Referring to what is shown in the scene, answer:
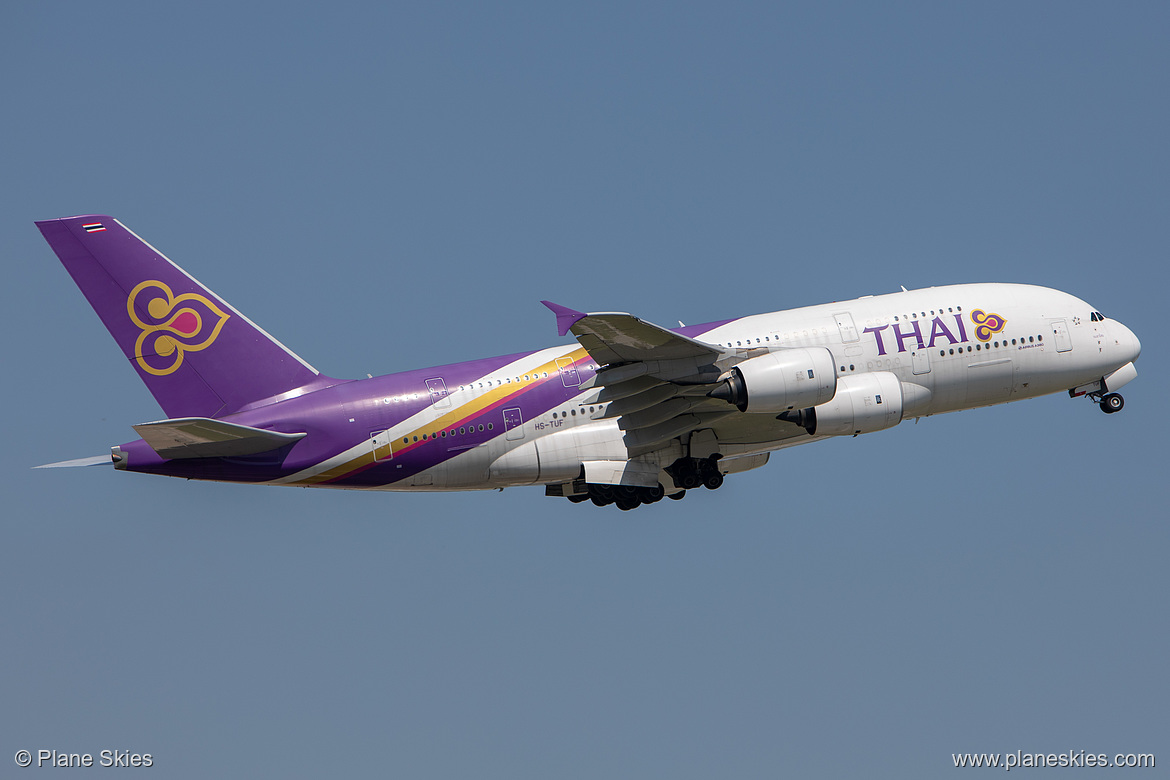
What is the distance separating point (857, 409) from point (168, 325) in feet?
61.2

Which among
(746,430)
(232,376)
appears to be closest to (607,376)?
(746,430)

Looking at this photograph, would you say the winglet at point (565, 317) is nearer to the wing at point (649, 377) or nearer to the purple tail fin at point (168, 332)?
the wing at point (649, 377)

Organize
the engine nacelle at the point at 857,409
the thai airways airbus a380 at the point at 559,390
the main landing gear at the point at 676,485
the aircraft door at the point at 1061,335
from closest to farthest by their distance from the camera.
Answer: the thai airways airbus a380 at the point at 559,390
the engine nacelle at the point at 857,409
the main landing gear at the point at 676,485
the aircraft door at the point at 1061,335

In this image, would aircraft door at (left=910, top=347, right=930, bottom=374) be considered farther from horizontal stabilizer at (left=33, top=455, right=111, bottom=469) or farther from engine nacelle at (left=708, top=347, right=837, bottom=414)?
horizontal stabilizer at (left=33, top=455, right=111, bottom=469)

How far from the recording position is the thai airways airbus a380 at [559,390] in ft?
97.4

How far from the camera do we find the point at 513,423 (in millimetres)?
30922

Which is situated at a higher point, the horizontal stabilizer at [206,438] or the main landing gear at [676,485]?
the horizontal stabilizer at [206,438]

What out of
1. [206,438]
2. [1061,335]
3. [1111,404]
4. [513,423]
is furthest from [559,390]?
[1111,404]

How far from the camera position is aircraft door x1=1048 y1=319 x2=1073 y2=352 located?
A: 33750mm

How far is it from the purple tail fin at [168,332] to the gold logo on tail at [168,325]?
26 millimetres

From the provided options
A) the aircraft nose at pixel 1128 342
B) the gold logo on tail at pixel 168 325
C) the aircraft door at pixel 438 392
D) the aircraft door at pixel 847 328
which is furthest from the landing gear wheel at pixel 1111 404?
the gold logo on tail at pixel 168 325

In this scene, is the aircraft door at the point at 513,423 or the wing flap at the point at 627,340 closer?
the wing flap at the point at 627,340

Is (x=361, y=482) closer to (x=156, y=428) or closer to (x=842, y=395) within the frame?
(x=156, y=428)

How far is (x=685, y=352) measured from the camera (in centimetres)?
2944
